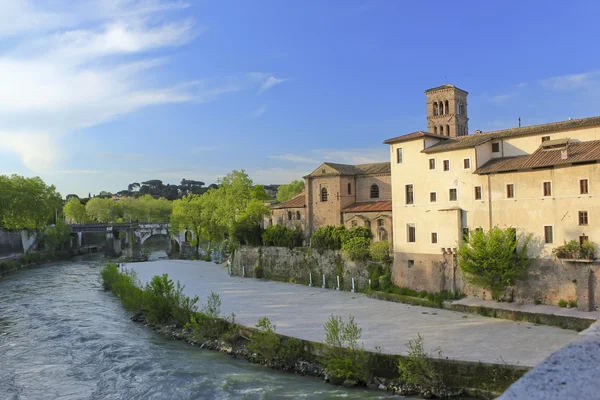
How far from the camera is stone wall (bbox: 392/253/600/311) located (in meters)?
21.1

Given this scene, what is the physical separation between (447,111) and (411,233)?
24064mm

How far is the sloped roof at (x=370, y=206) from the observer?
3359cm

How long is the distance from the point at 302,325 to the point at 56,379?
32.6 ft

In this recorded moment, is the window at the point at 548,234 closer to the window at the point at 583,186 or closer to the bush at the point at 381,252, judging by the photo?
the window at the point at 583,186

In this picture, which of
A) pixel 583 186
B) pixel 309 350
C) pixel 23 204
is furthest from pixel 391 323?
pixel 23 204

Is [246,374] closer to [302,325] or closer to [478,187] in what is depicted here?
[302,325]

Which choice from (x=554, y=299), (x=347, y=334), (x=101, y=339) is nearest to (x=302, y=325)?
(x=347, y=334)

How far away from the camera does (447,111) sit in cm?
4828

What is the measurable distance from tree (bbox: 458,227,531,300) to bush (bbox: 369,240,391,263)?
6421 millimetres

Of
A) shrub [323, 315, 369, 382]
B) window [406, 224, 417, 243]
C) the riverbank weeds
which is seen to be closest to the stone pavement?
the riverbank weeds

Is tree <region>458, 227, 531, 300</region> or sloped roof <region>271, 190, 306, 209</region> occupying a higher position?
sloped roof <region>271, 190, 306, 209</region>

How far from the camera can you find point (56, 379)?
17.5m

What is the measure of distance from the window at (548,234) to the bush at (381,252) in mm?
9459

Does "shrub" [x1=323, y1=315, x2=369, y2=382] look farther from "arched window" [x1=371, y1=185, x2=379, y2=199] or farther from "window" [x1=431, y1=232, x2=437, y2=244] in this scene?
"arched window" [x1=371, y1=185, x2=379, y2=199]
